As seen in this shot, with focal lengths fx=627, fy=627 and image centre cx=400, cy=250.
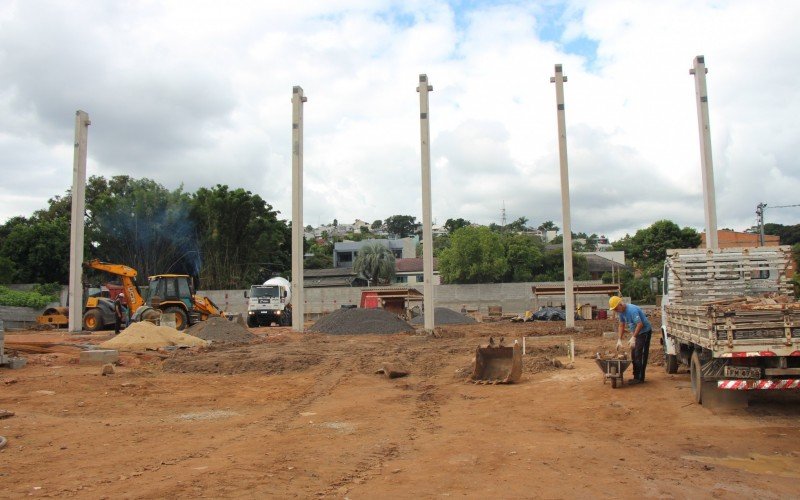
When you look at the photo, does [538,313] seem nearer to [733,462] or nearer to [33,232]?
[733,462]

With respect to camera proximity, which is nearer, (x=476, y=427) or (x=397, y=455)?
(x=397, y=455)

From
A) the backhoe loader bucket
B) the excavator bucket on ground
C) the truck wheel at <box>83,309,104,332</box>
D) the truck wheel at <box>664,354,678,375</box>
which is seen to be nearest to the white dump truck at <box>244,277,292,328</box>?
the truck wheel at <box>83,309,104,332</box>

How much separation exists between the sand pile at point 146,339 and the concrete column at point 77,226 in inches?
342

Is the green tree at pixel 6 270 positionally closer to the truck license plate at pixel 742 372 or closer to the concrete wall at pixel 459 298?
the concrete wall at pixel 459 298

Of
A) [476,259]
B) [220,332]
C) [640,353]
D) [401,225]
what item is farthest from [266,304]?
[401,225]

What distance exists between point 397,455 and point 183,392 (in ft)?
22.6

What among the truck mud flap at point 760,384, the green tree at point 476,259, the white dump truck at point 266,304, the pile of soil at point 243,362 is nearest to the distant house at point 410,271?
the green tree at point 476,259

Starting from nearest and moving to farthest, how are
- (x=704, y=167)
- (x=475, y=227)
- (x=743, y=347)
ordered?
(x=743, y=347) < (x=704, y=167) < (x=475, y=227)

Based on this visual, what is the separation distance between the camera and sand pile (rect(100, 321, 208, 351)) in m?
20.0

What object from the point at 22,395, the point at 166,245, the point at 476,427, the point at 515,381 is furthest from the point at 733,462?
the point at 166,245

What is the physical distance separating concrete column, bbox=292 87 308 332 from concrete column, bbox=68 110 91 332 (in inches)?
372

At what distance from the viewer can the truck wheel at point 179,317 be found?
27594mm

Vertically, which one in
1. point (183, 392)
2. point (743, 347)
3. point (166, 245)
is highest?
point (166, 245)

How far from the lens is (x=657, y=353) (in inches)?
645
